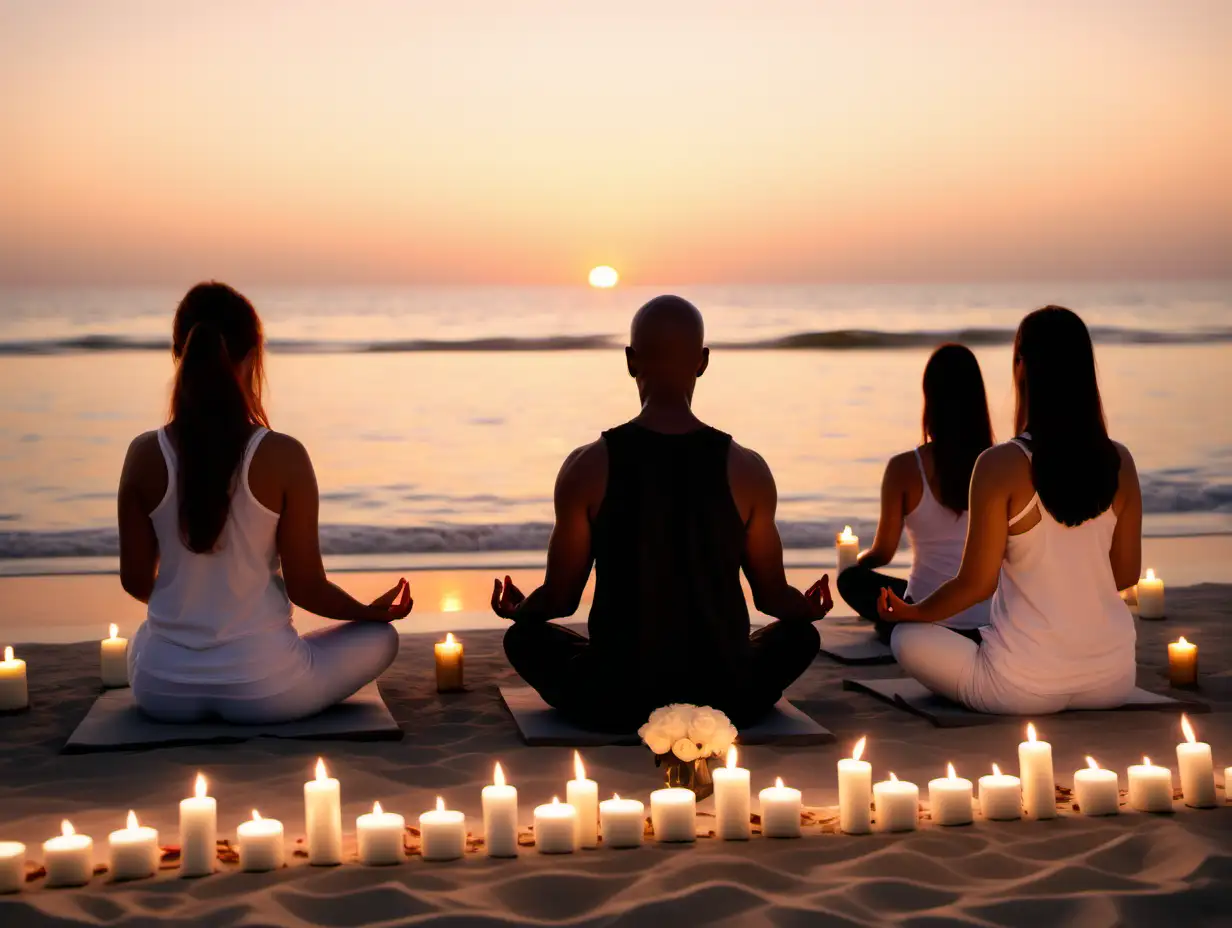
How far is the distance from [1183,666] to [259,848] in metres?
3.32

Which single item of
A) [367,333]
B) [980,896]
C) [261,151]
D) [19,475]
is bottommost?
[980,896]

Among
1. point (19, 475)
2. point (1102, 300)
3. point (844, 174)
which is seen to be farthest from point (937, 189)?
point (19, 475)

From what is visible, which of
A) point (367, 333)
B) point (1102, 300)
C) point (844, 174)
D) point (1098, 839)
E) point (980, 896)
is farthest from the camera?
point (1102, 300)

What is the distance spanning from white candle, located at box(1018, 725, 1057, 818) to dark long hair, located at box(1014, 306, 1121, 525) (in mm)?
1080

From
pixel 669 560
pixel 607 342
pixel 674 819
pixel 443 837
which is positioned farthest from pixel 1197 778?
pixel 607 342

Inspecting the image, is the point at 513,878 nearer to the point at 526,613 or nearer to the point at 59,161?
the point at 526,613

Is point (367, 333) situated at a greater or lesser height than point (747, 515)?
greater

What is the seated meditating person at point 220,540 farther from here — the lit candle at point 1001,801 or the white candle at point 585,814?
the lit candle at point 1001,801

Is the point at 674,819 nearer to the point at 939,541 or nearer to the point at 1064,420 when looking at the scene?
the point at 1064,420

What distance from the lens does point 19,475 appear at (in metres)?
13.5

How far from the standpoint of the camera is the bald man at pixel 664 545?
4.43 m

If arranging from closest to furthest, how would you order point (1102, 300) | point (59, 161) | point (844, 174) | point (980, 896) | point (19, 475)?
point (980, 896), point (19, 475), point (59, 161), point (844, 174), point (1102, 300)

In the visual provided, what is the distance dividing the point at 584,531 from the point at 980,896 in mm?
1718

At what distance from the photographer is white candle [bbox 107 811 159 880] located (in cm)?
327
